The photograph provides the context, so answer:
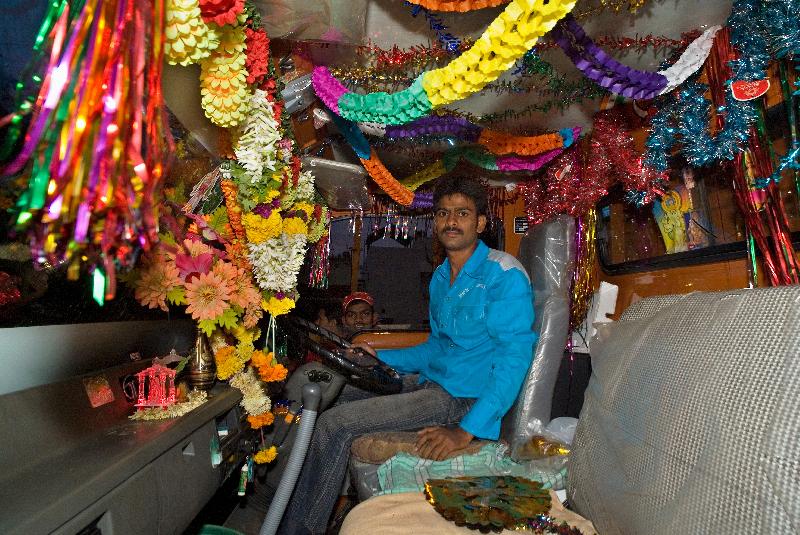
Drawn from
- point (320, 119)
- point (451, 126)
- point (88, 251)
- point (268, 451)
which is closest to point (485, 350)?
point (268, 451)

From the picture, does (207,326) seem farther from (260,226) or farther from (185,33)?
(185,33)

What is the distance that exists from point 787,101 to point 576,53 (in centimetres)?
93

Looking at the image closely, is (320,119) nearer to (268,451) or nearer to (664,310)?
(268,451)

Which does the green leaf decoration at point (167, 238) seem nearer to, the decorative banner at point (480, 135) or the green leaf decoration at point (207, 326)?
the green leaf decoration at point (207, 326)

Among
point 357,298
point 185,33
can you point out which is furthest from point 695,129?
point 357,298

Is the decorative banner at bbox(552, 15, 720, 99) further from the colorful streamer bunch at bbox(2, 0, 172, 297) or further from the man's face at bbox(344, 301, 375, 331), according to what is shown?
the man's face at bbox(344, 301, 375, 331)

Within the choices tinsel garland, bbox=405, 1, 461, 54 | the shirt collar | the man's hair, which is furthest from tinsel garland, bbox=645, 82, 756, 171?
tinsel garland, bbox=405, 1, 461, 54

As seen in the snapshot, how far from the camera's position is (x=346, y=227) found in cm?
495

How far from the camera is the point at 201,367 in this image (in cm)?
233

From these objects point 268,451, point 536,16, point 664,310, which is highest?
point 536,16

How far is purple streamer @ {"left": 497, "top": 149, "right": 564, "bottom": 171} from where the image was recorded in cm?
383

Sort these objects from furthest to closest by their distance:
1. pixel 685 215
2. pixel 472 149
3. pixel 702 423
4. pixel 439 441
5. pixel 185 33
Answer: pixel 472 149
pixel 685 215
pixel 439 441
pixel 185 33
pixel 702 423

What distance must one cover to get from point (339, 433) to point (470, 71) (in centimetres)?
171

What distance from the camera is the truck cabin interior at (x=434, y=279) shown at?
1022mm
